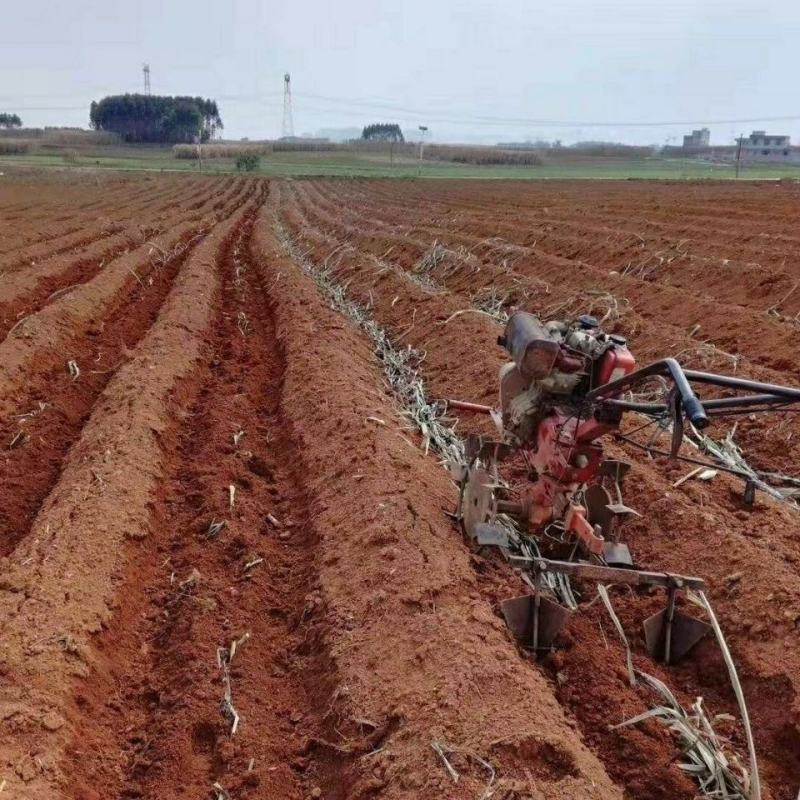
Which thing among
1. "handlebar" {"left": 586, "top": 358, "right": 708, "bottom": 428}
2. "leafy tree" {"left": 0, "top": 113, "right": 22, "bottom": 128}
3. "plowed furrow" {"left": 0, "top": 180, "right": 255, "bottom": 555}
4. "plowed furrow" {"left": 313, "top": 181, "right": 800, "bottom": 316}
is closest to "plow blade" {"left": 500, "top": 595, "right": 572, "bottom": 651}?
"handlebar" {"left": 586, "top": 358, "right": 708, "bottom": 428}

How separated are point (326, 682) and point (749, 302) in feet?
29.0

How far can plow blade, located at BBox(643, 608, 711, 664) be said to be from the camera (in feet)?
14.3

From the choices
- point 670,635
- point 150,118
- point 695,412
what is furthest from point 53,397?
point 150,118

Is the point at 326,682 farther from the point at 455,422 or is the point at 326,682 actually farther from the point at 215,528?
the point at 455,422

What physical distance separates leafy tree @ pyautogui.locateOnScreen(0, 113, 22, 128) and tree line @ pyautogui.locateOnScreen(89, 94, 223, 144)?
3597 cm

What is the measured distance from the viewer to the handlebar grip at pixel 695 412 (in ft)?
8.75

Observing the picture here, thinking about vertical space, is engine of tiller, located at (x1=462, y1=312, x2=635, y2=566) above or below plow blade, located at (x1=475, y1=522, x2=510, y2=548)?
above

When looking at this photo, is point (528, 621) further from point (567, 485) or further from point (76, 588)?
point (76, 588)

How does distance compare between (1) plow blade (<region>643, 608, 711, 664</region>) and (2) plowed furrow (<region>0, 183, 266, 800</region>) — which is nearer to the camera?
(2) plowed furrow (<region>0, 183, 266, 800</region>)

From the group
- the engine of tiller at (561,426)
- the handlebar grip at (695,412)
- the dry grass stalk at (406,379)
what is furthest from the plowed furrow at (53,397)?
the handlebar grip at (695,412)

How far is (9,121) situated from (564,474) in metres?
149

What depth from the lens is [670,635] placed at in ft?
14.4

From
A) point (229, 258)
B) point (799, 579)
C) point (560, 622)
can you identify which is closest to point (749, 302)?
point (799, 579)

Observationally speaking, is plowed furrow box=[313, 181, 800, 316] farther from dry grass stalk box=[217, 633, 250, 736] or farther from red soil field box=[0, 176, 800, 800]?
dry grass stalk box=[217, 633, 250, 736]
